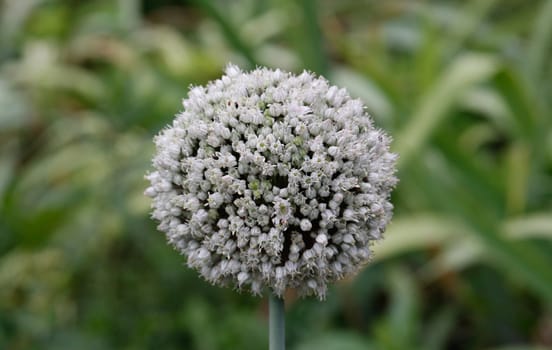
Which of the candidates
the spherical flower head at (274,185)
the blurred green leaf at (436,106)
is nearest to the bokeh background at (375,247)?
the blurred green leaf at (436,106)

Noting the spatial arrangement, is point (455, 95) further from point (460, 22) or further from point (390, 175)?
point (390, 175)

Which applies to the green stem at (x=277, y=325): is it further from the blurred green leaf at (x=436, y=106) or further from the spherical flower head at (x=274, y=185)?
the blurred green leaf at (x=436, y=106)

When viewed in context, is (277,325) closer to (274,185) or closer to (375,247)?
(274,185)

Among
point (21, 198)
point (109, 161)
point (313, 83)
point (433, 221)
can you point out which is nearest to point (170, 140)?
point (313, 83)

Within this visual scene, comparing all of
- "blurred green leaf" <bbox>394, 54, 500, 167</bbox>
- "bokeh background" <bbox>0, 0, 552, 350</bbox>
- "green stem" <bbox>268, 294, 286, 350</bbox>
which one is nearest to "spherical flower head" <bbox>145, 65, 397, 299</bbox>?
"green stem" <bbox>268, 294, 286, 350</bbox>

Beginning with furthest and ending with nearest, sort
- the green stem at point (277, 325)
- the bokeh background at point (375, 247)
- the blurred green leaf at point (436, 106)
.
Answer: the blurred green leaf at point (436, 106), the bokeh background at point (375, 247), the green stem at point (277, 325)

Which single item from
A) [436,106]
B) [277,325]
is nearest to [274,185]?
[277,325]
